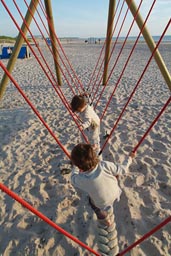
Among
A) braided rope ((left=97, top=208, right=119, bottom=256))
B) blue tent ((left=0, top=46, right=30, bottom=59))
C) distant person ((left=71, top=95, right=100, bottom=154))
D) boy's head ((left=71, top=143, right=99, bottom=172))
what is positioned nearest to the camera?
boy's head ((left=71, top=143, right=99, bottom=172))

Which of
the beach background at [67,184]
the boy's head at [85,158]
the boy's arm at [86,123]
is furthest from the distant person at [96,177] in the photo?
the boy's arm at [86,123]

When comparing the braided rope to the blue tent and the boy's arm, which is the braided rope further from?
the blue tent

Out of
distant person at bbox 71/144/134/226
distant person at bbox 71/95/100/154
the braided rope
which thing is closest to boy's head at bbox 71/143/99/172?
distant person at bbox 71/144/134/226

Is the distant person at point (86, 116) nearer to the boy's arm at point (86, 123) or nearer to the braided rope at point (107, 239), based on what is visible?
the boy's arm at point (86, 123)

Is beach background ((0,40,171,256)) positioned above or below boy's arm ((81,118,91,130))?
below

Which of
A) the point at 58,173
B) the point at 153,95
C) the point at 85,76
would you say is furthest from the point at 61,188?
the point at 85,76

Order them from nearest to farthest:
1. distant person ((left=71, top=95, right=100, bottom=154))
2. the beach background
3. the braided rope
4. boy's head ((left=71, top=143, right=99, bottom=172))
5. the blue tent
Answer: boy's head ((left=71, top=143, right=99, bottom=172)) < the braided rope < the beach background < distant person ((left=71, top=95, right=100, bottom=154)) < the blue tent

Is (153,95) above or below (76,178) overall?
below

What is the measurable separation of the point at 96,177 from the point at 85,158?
145mm

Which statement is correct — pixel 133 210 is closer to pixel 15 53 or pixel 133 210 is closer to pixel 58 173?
pixel 58 173

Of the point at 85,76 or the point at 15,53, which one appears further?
the point at 85,76

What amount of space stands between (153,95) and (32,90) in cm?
318

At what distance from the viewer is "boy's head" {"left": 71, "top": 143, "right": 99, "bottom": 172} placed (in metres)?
1.39

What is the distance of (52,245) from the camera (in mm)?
1889
